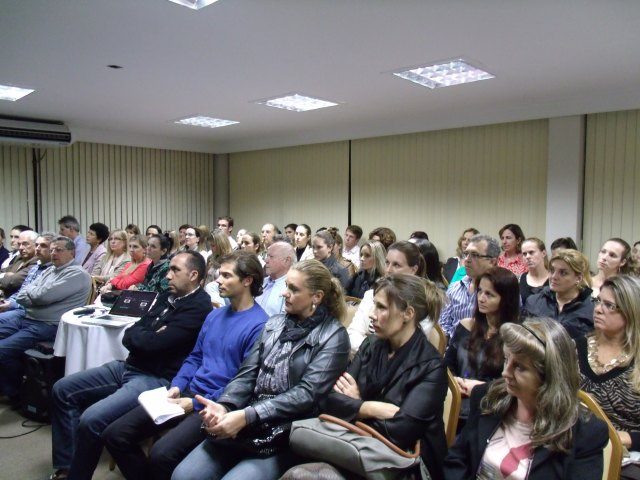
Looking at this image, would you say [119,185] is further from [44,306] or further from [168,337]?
[168,337]

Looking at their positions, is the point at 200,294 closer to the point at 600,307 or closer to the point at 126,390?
the point at 126,390

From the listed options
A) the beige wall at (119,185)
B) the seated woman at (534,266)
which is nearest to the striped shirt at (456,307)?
the seated woman at (534,266)

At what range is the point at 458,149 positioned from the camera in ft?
23.4

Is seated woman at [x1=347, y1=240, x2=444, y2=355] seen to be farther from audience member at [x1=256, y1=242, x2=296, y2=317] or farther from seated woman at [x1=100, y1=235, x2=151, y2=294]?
seated woman at [x1=100, y1=235, x2=151, y2=294]

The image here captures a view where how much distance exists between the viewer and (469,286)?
3.46m

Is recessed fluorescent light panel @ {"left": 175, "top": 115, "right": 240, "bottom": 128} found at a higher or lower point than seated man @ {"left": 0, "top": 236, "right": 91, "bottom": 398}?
higher

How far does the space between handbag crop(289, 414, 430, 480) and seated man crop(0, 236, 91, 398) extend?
3085 millimetres

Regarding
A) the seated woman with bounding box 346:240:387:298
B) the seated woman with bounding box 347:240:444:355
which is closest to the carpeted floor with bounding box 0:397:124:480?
the seated woman with bounding box 347:240:444:355

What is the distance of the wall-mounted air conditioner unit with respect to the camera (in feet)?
23.1

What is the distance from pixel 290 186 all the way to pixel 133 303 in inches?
239

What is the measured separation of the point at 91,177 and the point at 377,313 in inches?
319

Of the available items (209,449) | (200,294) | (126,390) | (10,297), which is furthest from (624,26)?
(10,297)

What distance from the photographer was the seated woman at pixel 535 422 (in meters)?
1.53

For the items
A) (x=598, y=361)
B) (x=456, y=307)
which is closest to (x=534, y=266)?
(x=456, y=307)
